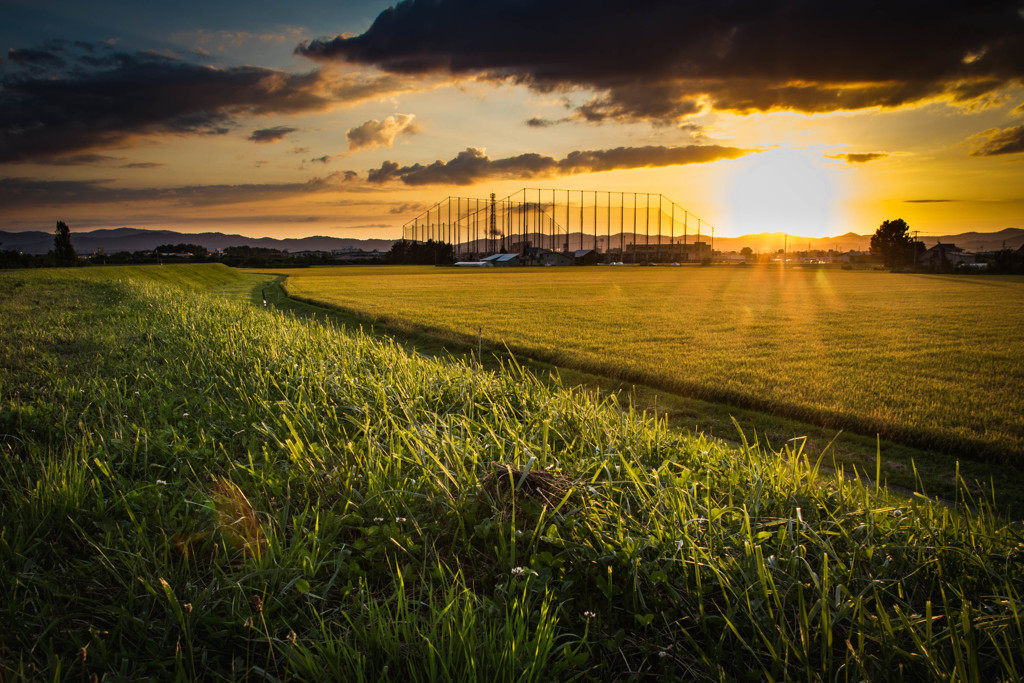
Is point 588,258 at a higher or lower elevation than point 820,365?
higher

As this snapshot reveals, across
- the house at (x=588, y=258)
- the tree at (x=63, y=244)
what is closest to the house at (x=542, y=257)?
the house at (x=588, y=258)

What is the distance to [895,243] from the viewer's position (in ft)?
337

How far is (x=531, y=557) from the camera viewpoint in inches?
114

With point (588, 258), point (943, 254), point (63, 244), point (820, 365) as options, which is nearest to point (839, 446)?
point (820, 365)

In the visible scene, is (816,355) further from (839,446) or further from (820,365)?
(839,446)

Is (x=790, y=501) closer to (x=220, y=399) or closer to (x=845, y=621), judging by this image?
(x=845, y=621)

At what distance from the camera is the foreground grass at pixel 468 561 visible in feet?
7.55

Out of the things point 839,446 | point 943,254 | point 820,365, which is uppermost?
point 943,254

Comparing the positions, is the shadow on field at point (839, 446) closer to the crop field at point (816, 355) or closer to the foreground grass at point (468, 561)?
the crop field at point (816, 355)

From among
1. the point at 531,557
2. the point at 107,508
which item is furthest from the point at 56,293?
the point at 531,557

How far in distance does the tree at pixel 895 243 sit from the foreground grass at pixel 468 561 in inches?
4777

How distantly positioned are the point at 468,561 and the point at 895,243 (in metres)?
127

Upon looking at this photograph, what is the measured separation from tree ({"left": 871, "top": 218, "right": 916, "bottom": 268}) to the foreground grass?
12134 centimetres

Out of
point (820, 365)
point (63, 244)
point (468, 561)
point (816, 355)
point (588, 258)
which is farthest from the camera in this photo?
point (588, 258)
